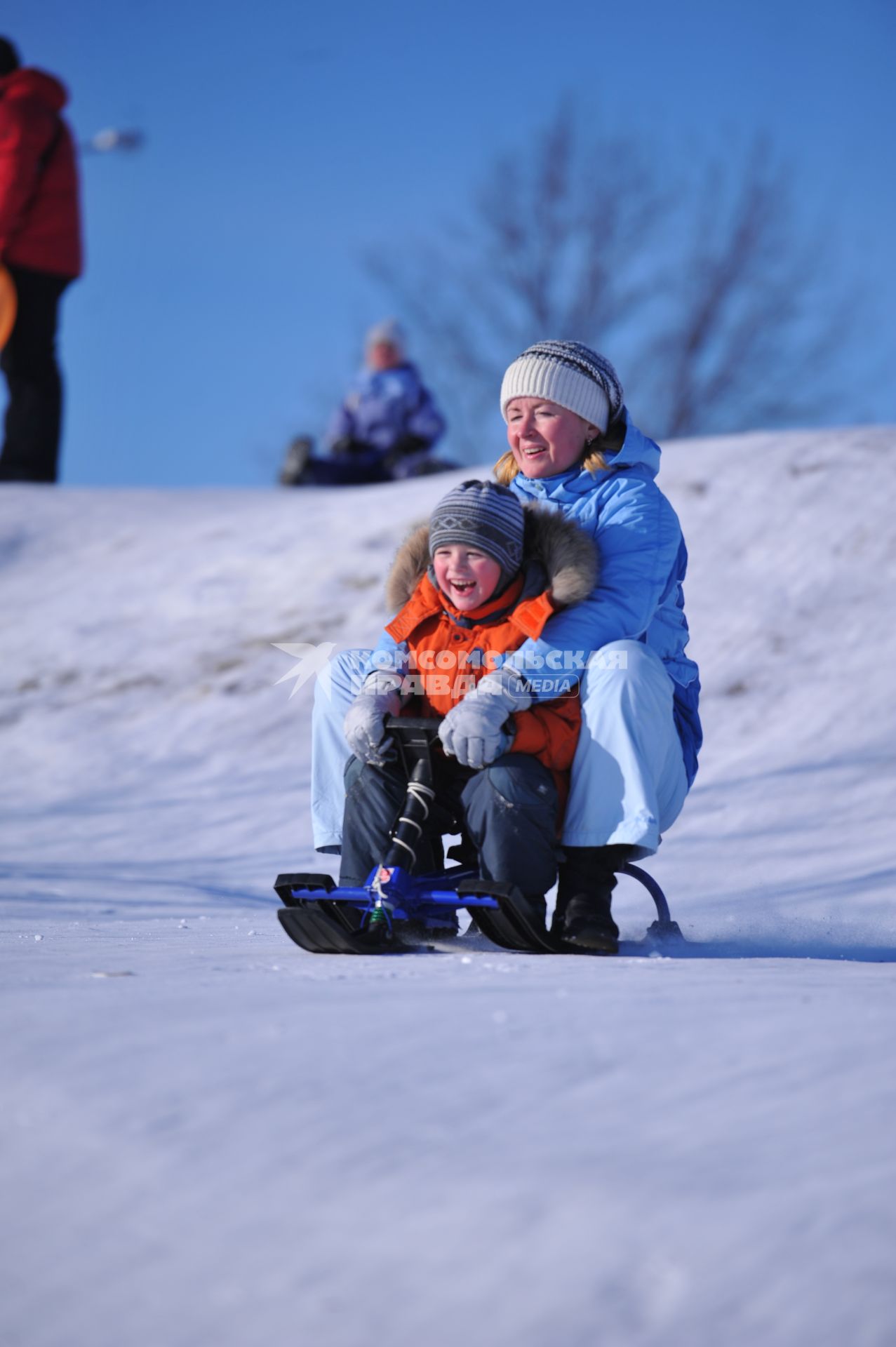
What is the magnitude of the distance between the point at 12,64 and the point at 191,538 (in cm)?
275

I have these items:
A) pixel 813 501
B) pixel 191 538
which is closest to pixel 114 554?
pixel 191 538

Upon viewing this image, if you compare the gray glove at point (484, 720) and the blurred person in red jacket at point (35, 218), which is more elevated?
the blurred person in red jacket at point (35, 218)

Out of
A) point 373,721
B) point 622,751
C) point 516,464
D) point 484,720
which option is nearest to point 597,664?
point 622,751

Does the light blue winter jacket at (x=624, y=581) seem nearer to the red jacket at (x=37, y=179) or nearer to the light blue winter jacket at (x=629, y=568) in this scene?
the light blue winter jacket at (x=629, y=568)

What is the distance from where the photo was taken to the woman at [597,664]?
8.51 feet

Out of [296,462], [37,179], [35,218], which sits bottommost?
[296,462]

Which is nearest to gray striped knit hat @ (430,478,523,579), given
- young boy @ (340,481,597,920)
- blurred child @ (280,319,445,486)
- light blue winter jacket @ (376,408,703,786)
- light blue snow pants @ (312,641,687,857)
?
young boy @ (340,481,597,920)

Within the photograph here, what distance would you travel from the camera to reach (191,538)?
8.23m

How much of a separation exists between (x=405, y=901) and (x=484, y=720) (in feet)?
1.25

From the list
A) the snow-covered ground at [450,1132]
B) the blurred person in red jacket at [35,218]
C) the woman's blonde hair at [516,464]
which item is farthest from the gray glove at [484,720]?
the blurred person in red jacket at [35,218]

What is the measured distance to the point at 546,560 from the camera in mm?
2785

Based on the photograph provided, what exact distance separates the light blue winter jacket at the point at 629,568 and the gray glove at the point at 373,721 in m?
0.28

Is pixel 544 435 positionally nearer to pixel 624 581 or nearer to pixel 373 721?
pixel 624 581

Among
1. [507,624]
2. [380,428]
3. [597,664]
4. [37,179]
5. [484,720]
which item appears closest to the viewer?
[484,720]
